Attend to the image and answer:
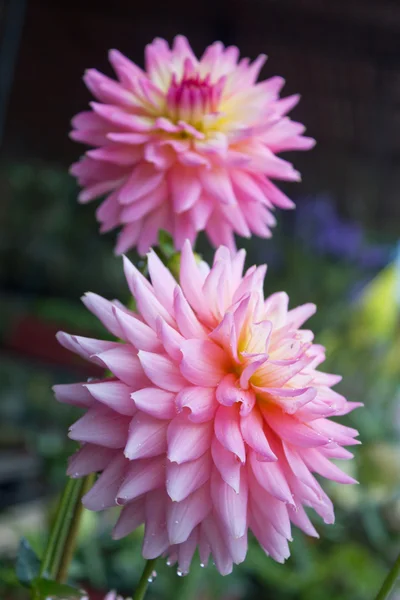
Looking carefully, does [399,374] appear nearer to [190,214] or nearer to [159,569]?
[159,569]

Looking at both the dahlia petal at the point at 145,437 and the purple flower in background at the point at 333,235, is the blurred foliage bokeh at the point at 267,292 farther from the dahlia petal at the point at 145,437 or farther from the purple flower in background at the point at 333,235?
the dahlia petal at the point at 145,437

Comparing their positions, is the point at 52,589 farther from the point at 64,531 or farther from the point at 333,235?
the point at 333,235

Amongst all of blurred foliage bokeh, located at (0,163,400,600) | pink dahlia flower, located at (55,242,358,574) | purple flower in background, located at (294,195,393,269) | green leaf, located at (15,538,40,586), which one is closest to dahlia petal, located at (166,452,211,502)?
pink dahlia flower, located at (55,242,358,574)

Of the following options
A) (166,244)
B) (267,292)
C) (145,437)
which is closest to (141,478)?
(145,437)

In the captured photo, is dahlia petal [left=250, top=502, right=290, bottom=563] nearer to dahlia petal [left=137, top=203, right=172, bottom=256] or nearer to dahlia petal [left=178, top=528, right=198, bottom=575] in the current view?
dahlia petal [left=178, top=528, right=198, bottom=575]

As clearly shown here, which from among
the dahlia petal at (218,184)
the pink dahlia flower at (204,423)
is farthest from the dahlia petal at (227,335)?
the dahlia petal at (218,184)

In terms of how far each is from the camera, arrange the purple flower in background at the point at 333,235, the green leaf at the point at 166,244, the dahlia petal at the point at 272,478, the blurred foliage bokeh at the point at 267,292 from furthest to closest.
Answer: the purple flower in background at the point at 333,235 < the blurred foliage bokeh at the point at 267,292 < the green leaf at the point at 166,244 < the dahlia petal at the point at 272,478
